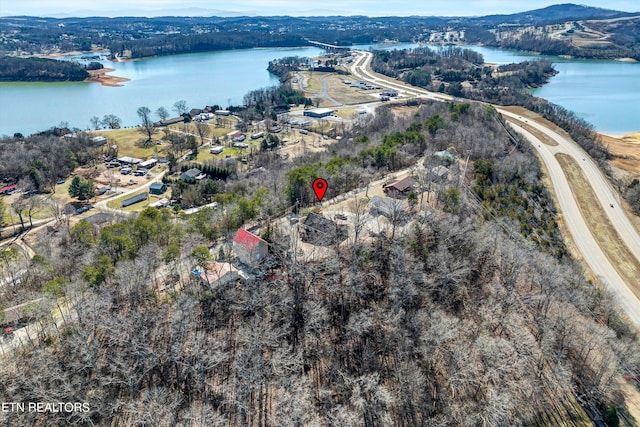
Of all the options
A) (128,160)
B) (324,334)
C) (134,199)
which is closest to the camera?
(324,334)

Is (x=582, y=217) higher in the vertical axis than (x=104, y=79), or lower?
lower

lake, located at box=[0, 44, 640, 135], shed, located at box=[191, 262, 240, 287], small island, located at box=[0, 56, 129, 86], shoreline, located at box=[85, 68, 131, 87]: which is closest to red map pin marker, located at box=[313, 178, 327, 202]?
shed, located at box=[191, 262, 240, 287]

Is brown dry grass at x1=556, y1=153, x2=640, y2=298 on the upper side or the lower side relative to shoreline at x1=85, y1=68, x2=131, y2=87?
lower

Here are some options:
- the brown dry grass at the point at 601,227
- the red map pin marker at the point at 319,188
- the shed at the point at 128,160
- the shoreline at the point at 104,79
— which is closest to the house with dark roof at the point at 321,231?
the red map pin marker at the point at 319,188

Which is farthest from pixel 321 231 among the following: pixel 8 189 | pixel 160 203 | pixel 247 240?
pixel 8 189

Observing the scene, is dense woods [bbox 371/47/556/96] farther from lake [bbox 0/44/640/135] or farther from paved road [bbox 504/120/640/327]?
paved road [bbox 504/120/640/327]

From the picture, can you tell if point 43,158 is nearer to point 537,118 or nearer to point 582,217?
point 582,217

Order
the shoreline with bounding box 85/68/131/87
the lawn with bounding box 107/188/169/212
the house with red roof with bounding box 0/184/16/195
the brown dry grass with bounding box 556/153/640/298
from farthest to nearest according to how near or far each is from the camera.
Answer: the shoreline with bounding box 85/68/131/87
the house with red roof with bounding box 0/184/16/195
the lawn with bounding box 107/188/169/212
the brown dry grass with bounding box 556/153/640/298
